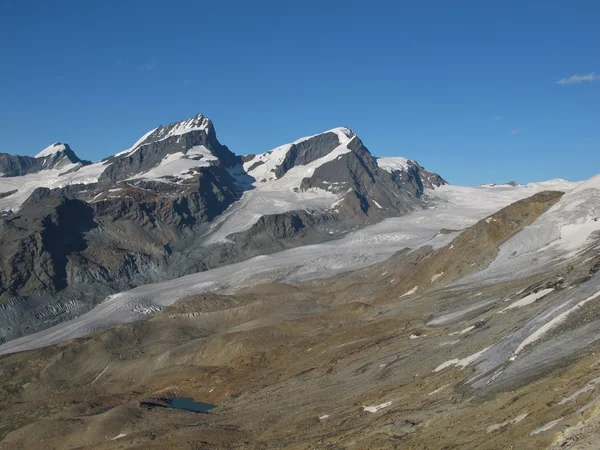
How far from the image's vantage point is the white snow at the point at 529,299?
2172 inches

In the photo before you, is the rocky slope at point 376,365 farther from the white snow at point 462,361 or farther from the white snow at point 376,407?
the white snow at point 462,361

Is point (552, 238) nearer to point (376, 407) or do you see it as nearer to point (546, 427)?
point (376, 407)

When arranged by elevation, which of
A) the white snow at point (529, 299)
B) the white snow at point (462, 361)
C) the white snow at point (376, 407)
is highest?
the white snow at point (529, 299)

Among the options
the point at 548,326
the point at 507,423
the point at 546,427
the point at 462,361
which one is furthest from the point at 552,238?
the point at 546,427

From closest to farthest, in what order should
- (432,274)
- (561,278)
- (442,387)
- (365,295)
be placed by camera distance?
1. (442,387)
2. (561,278)
3. (432,274)
4. (365,295)

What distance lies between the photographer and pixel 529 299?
56.0 meters

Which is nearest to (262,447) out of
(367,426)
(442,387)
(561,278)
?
(367,426)

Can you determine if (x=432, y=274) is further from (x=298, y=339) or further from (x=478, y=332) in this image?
(x=478, y=332)

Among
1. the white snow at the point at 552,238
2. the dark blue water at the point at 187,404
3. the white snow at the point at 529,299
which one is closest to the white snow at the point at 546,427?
the white snow at the point at 529,299

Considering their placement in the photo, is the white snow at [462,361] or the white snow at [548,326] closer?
the white snow at [548,326]

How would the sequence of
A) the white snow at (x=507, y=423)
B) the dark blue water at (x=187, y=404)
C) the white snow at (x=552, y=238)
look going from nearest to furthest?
the white snow at (x=507, y=423) → the dark blue water at (x=187, y=404) → the white snow at (x=552, y=238)

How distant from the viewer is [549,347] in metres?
35.1

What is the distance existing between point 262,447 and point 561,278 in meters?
33.8

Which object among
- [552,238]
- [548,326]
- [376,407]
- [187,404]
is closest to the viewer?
[548,326]
